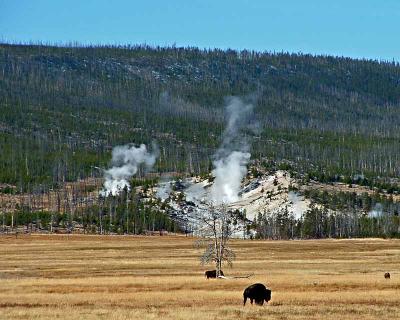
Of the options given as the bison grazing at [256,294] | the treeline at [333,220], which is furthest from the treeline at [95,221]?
the bison grazing at [256,294]

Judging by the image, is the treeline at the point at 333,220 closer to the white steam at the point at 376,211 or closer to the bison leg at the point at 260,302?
the white steam at the point at 376,211

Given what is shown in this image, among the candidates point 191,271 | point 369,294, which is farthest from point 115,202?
point 369,294

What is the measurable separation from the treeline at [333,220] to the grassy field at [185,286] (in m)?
69.3

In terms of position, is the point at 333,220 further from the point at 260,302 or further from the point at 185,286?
the point at 260,302

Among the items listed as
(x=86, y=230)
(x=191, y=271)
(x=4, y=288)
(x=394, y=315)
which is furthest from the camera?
(x=86, y=230)

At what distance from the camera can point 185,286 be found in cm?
5747

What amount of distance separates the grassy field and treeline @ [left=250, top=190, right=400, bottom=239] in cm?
6933

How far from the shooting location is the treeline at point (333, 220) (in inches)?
6673

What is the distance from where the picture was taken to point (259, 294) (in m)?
45.5

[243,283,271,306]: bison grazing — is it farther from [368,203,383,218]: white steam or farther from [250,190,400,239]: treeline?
[368,203,383,218]: white steam

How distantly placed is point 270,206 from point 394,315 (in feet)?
516

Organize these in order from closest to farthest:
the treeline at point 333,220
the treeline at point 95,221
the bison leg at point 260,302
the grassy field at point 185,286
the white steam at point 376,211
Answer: the grassy field at point 185,286
the bison leg at point 260,302
the treeline at point 333,220
the treeline at point 95,221
the white steam at point 376,211

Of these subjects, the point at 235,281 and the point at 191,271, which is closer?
the point at 235,281

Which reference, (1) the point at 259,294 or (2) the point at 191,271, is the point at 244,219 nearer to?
(2) the point at 191,271
